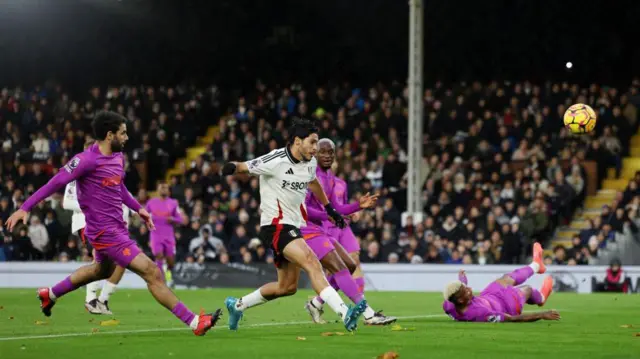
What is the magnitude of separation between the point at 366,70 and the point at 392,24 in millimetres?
1696

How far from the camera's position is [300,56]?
129ft

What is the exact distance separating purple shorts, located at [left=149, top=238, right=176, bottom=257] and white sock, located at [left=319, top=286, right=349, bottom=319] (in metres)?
12.9

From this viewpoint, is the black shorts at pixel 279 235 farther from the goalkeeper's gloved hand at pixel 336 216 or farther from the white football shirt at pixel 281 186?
the goalkeeper's gloved hand at pixel 336 216

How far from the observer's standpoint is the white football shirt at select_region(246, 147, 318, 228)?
40.0 ft

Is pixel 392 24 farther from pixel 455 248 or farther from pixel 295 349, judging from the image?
pixel 295 349

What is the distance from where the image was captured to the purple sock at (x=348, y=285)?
12812 millimetres

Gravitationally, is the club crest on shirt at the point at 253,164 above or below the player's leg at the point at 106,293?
above

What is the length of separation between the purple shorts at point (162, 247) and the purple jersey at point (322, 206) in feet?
31.3

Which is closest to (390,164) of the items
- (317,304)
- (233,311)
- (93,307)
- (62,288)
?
(93,307)

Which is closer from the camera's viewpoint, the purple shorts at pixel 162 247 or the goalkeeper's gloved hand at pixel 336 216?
the goalkeeper's gloved hand at pixel 336 216

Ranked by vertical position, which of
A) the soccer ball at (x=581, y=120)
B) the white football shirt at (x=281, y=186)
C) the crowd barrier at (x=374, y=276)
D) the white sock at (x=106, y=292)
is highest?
the soccer ball at (x=581, y=120)

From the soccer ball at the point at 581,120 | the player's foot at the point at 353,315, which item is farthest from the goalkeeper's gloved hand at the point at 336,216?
the soccer ball at the point at 581,120

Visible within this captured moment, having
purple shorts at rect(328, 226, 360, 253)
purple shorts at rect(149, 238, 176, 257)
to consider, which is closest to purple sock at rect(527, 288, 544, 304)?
purple shorts at rect(328, 226, 360, 253)

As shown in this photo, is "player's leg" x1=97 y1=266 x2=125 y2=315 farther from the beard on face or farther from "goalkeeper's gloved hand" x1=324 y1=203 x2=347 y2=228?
the beard on face
